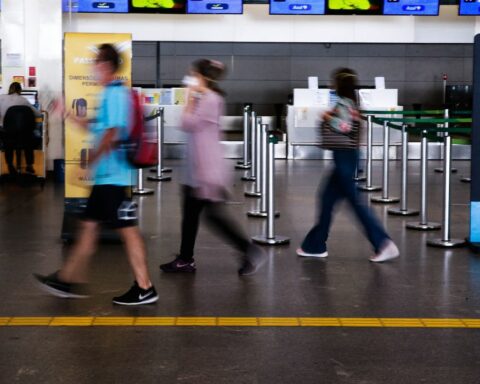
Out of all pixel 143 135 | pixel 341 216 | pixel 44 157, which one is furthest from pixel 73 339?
pixel 44 157

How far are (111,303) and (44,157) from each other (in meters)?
8.14

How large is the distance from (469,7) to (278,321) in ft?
45.1

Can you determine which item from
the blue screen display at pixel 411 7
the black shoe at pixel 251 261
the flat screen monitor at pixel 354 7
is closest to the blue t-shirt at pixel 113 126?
the black shoe at pixel 251 261

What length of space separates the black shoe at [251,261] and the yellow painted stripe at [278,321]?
1232 mm

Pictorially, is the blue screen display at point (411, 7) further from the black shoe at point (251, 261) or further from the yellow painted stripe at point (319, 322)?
the yellow painted stripe at point (319, 322)

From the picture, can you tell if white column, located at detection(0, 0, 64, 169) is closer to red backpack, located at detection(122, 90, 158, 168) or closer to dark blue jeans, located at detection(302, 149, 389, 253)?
dark blue jeans, located at detection(302, 149, 389, 253)

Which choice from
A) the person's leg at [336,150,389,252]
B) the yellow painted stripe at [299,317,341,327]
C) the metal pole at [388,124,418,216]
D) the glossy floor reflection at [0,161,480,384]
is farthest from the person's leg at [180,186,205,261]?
the metal pole at [388,124,418,216]

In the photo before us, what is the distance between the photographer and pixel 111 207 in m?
5.86

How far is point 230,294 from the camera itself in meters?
6.33

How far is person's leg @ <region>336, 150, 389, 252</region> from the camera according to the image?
7453 mm

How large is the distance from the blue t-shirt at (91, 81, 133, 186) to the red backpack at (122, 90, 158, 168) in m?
0.03

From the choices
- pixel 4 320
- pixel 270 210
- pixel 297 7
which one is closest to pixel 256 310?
pixel 4 320

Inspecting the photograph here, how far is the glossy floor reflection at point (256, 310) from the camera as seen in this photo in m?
4.63

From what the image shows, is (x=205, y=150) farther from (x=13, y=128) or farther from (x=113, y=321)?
(x=13, y=128)
